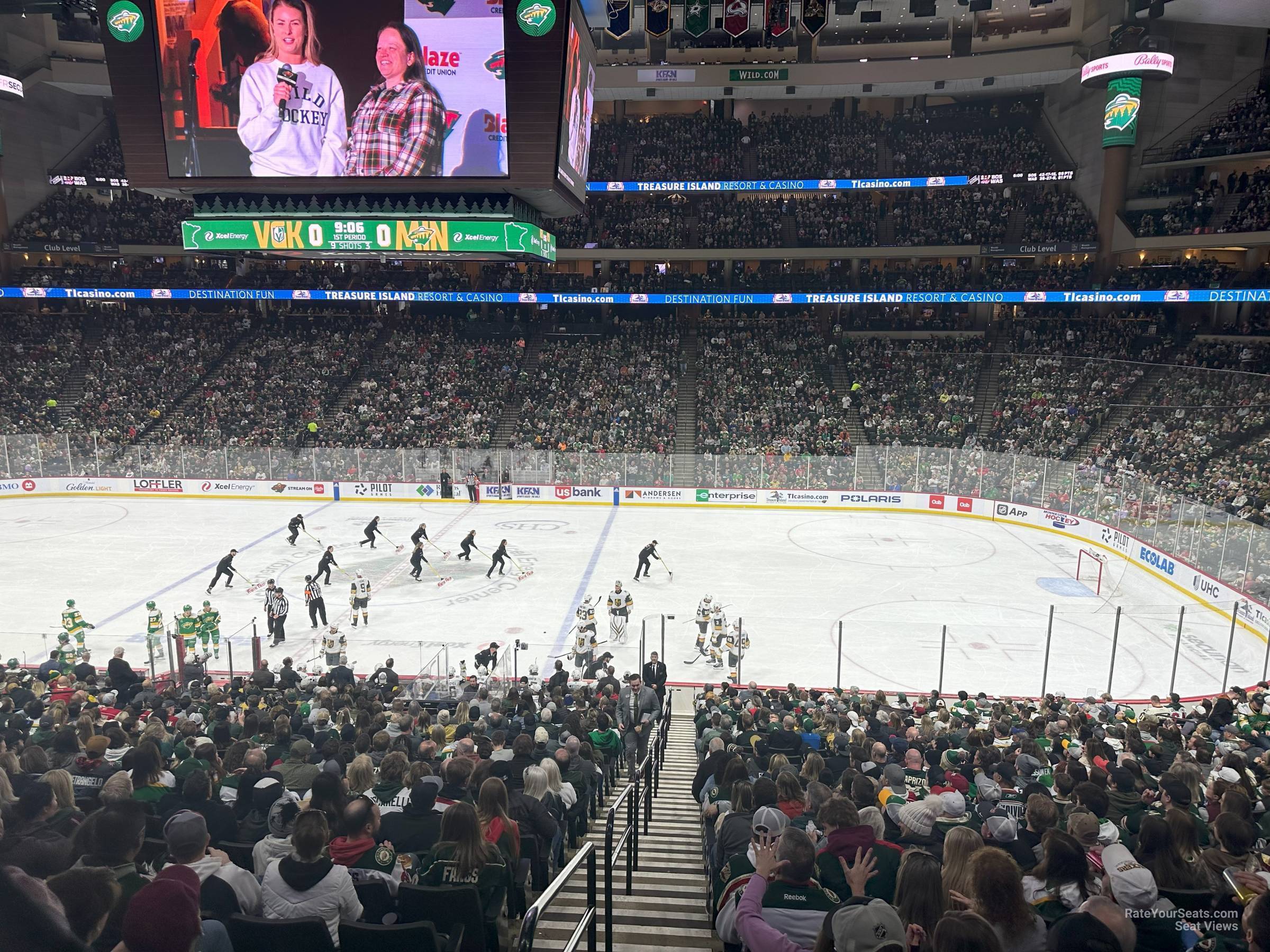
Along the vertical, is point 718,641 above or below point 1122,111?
below

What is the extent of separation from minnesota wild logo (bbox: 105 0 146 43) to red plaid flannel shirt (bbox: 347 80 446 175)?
157 inches

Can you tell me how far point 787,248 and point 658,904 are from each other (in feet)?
122

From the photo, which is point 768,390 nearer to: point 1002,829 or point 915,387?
point 915,387

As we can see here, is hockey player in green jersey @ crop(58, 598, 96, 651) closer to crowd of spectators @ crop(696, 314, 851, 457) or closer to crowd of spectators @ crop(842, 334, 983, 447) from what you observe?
crowd of spectators @ crop(696, 314, 851, 457)

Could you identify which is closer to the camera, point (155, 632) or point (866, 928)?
point (866, 928)

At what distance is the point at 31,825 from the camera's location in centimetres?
472

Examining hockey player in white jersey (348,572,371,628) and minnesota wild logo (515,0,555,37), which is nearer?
minnesota wild logo (515,0,555,37)

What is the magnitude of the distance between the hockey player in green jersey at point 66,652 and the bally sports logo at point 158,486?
1845 centimetres

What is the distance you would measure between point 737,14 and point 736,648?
12353 millimetres

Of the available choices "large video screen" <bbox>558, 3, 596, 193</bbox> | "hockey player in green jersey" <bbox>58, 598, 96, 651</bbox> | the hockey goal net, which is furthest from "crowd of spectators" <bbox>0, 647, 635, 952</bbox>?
the hockey goal net

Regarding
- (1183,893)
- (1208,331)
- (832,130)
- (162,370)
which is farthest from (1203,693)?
(162,370)

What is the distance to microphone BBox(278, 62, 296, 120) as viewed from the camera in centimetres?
1450

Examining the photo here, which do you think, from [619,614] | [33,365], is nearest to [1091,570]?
[619,614]

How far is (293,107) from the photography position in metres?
14.7
